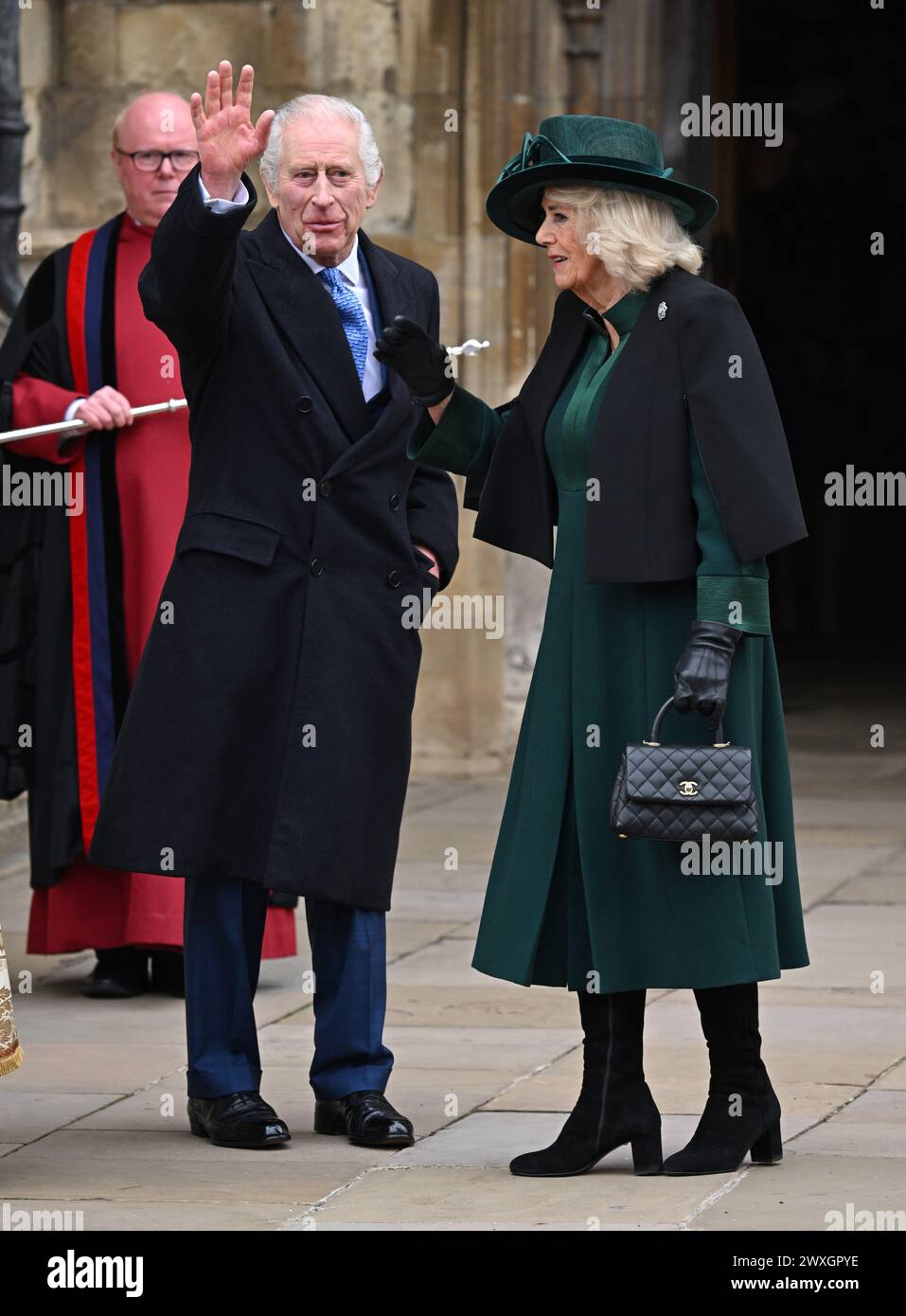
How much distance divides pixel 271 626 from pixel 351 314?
0.60m

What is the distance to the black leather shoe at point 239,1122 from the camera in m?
4.82

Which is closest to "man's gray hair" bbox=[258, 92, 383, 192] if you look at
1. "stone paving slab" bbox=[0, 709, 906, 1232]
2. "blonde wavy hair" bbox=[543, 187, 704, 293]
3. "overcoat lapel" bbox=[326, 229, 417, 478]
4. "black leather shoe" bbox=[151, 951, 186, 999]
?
"overcoat lapel" bbox=[326, 229, 417, 478]

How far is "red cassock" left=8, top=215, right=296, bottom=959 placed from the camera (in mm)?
6387

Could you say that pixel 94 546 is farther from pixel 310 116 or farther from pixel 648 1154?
pixel 648 1154

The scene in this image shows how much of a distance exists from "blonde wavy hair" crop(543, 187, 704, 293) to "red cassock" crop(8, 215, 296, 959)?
2054 mm

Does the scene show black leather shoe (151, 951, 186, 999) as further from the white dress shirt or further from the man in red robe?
the white dress shirt

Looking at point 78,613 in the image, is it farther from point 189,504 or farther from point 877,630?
point 877,630

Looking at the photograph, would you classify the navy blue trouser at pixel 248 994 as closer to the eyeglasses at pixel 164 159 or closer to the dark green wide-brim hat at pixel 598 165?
the dark green wide-brim hat at pixel 598 165

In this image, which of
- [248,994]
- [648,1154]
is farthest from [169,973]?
[648,1154]

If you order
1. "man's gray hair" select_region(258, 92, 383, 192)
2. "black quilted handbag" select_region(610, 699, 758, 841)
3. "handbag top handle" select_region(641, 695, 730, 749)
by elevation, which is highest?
"man's gray hair" select_region(258, 92, 383, 192)

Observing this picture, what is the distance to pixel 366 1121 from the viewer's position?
480cm

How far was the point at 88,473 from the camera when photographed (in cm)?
645

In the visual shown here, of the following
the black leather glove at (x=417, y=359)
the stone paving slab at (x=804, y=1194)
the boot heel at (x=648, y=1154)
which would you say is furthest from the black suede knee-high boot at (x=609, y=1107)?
the black leather glove at (x=417, y=359)

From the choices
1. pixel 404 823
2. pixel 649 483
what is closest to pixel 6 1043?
pixel 649 483
